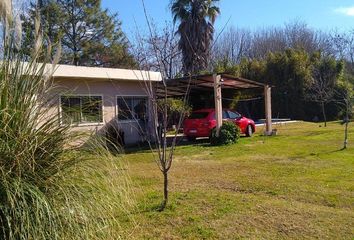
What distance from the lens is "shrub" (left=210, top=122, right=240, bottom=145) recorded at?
52.6 ft

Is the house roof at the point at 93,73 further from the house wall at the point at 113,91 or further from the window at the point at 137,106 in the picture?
the window at the point at 137,106

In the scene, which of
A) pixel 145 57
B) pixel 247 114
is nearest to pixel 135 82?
pixel 145 57

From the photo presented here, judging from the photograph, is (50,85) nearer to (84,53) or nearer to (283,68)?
(84,53)

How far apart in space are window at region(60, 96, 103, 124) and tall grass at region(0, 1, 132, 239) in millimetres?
142

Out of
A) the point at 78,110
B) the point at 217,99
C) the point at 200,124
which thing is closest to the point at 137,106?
the point at 200,124

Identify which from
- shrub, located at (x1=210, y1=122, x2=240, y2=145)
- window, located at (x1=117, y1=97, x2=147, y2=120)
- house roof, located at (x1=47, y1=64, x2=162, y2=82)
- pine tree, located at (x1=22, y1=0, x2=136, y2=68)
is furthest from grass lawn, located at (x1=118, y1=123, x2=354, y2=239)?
pine tree, located at (x1=22, y1=0, x2=136, y2=68)

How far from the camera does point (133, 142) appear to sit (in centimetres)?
1816

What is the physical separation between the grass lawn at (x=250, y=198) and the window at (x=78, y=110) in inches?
51.1

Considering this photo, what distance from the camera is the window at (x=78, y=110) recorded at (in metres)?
3.68

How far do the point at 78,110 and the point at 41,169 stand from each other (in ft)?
2.47

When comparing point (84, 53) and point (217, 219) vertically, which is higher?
point (84, 53)

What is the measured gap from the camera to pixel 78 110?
150 inches

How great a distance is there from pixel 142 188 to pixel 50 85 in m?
4.28

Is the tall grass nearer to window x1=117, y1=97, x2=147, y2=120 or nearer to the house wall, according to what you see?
the house wall
